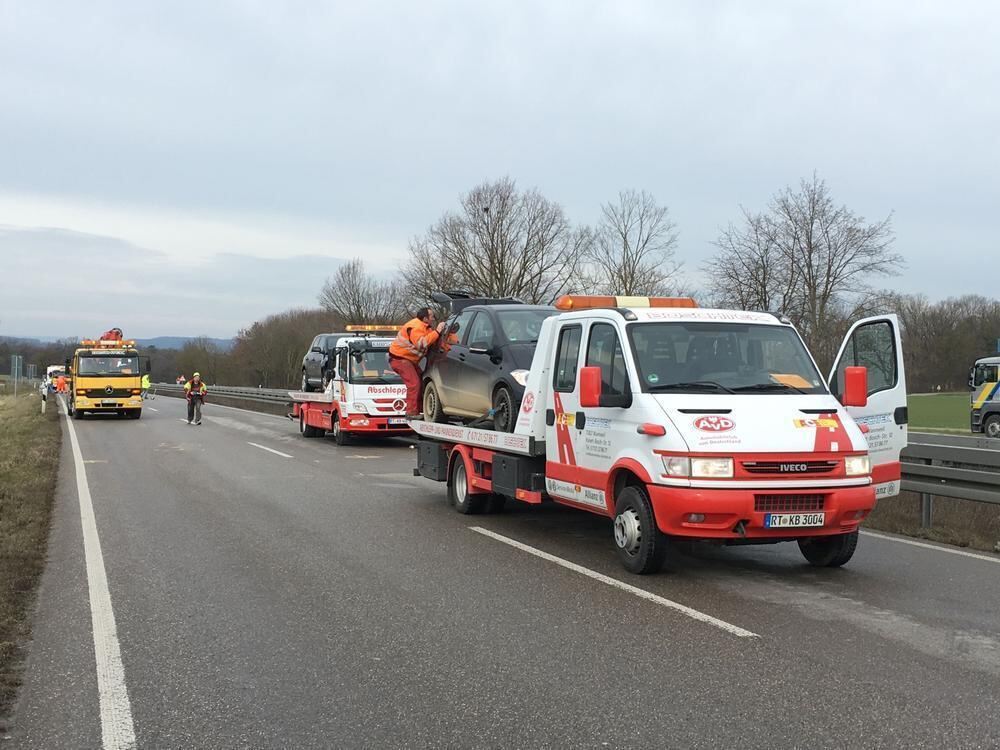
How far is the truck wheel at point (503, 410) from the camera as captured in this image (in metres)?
9.85

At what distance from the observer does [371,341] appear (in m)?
22.3

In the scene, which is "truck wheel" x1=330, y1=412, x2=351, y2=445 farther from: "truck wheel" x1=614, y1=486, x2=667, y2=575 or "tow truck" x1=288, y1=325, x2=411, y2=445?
"truck wheel" x1=614, y1=486, x2=667, y2=575

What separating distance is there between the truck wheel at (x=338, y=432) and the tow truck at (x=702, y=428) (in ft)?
40.8

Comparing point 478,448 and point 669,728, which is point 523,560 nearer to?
point 478,448

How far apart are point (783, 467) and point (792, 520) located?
40 cm

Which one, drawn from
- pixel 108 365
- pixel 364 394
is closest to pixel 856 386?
pixel 364 394

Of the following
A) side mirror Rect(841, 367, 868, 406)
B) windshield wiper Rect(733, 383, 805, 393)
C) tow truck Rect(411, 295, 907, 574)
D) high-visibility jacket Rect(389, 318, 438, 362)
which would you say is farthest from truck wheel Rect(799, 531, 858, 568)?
high-visibility jacket Rect(389, 318, 438, 362)

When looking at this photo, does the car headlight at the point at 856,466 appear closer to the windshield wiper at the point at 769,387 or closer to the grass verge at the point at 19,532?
the windshield wiper at the point at 769,387

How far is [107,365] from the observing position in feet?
108

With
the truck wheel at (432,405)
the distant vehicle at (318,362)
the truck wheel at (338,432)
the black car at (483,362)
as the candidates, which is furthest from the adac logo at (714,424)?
the distant vehicle at (318,362)

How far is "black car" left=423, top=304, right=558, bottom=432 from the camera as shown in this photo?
33.0 ft

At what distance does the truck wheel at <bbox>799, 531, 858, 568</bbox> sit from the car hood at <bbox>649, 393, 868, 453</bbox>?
36.1 inches

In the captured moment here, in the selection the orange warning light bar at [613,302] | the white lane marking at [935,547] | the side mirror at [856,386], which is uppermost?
the orange warning light bar at [613,302]

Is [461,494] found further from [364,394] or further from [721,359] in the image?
[364,394]
